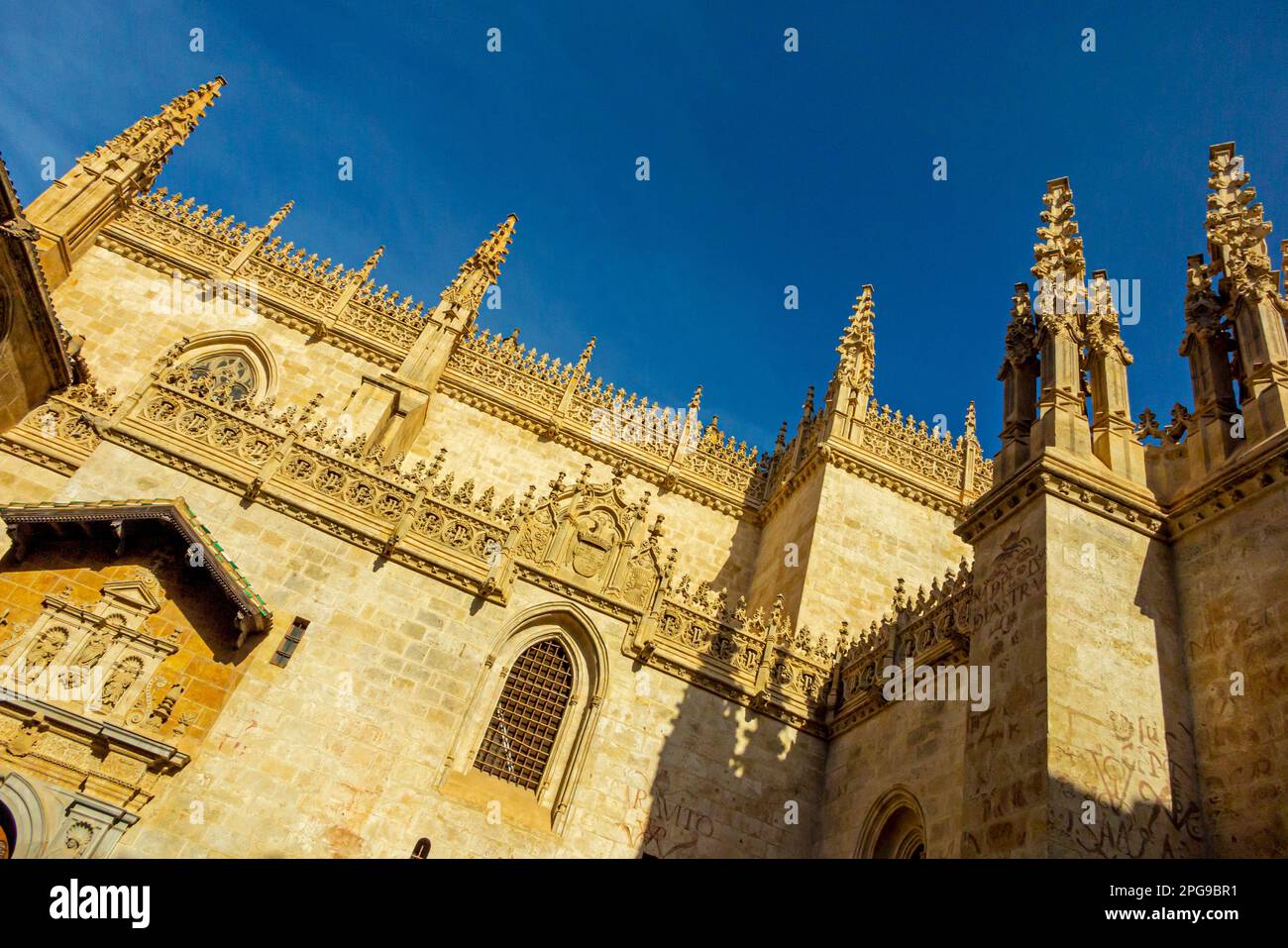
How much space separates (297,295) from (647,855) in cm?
1865

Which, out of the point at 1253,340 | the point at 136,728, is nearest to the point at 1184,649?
the point at 1253,340

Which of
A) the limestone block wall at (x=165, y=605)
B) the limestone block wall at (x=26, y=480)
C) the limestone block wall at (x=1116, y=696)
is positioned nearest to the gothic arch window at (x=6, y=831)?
the limestone block wall at (x=165, y=605)

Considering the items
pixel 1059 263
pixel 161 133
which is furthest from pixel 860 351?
pixel 161 133

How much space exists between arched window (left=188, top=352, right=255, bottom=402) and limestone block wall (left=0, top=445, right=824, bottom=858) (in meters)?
A: 8.68

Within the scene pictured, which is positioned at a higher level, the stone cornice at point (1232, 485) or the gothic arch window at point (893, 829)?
the stone cornice at point (1232, 485)

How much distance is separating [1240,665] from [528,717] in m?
10.5

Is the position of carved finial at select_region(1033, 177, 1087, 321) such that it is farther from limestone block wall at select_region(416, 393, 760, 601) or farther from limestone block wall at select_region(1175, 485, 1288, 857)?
limestone block wall at select_region(416, 393, 760, 601)

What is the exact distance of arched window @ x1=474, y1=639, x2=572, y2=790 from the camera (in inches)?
543

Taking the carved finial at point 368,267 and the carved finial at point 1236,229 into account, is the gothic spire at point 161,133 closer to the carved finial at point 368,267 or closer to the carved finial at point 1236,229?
the carved finial at point 368,267

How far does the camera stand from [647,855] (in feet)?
43.3

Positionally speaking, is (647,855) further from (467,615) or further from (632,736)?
(467,615)

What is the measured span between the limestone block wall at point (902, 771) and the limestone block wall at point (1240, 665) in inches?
103

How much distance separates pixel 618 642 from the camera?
1490 centimetres

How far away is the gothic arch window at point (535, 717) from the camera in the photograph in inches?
524
